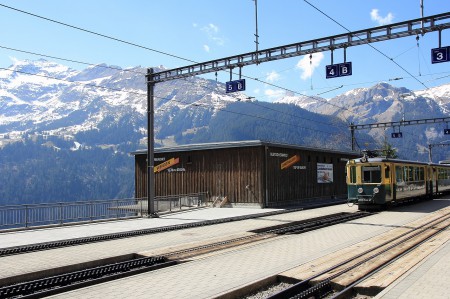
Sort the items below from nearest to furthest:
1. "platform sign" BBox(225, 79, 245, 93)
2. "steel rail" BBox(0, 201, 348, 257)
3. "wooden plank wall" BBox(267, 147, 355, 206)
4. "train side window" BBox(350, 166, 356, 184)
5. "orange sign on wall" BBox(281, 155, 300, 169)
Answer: "steel rail" BBox(0, 201, 348, 257)
"platform sign" BBox(225, 79, 245, 93)
"train side window" BBox(350, 166, 356, 184)
"wooden plank wall" BBox(267, 147, 355, 206)
"orange sign on wall" BBox(281, 155, 300, 169)

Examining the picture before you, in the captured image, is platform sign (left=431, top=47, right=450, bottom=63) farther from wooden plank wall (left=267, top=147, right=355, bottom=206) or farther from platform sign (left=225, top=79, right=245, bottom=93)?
A: wooden plank wall (left=267, top=147, right=355, bottom=206)

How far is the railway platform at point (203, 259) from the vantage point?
314 inches

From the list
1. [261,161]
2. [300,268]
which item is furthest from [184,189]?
[300,268]

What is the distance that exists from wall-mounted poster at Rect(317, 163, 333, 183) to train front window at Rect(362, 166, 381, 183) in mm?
9746

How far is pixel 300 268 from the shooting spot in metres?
9.73

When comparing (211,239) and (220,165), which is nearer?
(211,239)

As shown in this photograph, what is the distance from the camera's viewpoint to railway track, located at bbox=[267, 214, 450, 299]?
800cm

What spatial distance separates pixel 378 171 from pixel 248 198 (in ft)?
28.4

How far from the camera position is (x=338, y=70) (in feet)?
59.4

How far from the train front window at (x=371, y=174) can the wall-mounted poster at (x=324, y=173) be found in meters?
9.75

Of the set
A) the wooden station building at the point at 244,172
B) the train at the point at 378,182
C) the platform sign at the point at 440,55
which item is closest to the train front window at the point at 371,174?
the train at the point at 378,182

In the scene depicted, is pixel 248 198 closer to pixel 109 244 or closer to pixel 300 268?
pixel 109 244

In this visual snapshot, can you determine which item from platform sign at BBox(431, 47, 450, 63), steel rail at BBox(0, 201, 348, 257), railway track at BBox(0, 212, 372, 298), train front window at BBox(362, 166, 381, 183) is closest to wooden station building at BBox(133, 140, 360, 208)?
train front window at BBox(362, 166, 381, 183)

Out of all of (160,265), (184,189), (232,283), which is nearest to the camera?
(232,283)
